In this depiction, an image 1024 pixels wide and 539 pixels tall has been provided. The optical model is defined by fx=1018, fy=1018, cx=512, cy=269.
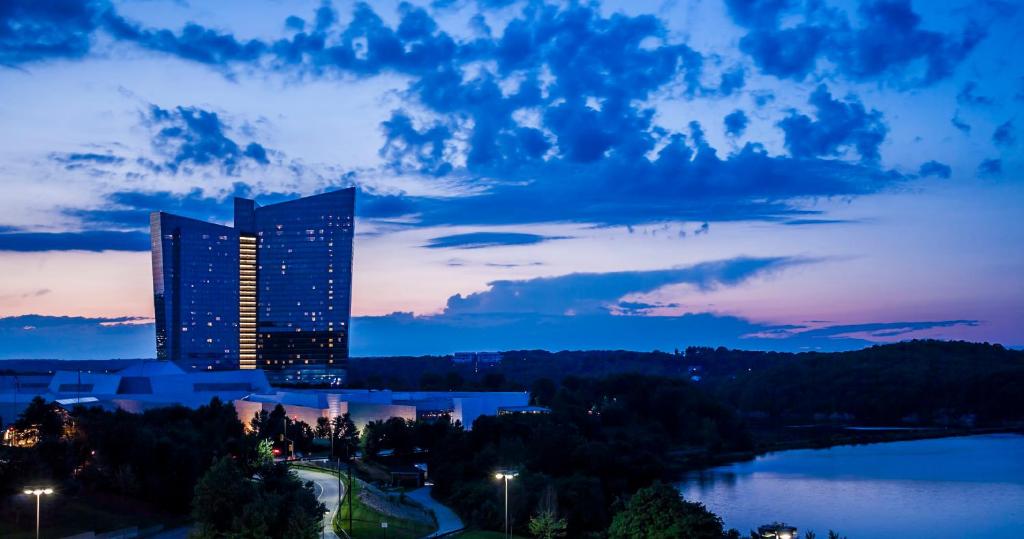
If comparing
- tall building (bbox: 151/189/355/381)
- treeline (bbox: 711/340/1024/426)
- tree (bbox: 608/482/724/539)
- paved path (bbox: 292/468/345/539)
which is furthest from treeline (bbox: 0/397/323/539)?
tall building (bbox: 151/189/355/381)

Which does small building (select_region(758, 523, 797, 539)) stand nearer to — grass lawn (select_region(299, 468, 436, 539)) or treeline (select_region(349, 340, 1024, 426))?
grass lawn (select_region(299, 468, 436, 539))

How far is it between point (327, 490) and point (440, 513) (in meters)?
3.99

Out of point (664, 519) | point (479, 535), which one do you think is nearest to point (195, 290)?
point (479, 535)

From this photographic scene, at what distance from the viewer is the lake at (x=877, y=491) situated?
34562 millimetres

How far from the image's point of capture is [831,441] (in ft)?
225

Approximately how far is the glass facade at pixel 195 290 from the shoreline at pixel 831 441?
5558 cm

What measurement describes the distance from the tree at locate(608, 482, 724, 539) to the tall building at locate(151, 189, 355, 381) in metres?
84.6

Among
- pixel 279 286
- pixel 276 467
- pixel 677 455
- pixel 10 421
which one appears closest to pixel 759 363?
pixel 279 286

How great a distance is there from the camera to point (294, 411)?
62.3 m

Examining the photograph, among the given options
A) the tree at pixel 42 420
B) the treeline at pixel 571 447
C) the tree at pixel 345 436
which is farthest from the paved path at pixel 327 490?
the tree at pixel 345 436

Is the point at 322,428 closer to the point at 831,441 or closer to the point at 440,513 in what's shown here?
the point at 440,513

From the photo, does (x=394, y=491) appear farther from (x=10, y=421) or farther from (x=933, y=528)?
(x=10, y=421)

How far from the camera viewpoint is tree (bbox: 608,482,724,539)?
1984cm

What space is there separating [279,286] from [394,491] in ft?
228
